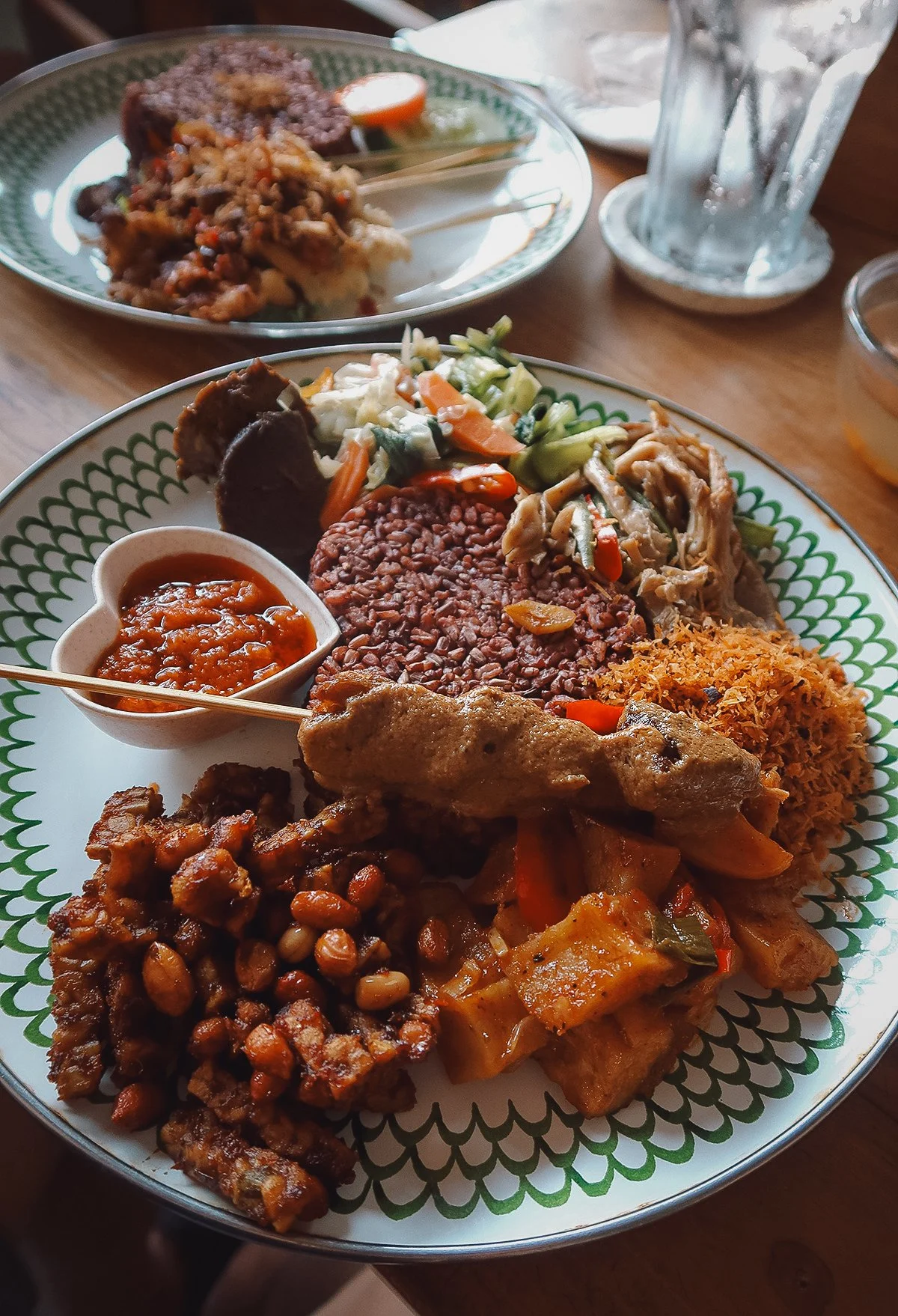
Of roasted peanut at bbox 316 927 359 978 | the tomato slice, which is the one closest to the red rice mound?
roasted peanut at bbox 316 927 359 978

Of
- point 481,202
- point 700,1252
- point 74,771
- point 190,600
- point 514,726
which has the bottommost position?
point 700,1252

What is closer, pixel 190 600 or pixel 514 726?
pixel 514 726

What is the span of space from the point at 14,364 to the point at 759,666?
10.8ft

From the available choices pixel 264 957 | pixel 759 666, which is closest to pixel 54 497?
pixel 264 957

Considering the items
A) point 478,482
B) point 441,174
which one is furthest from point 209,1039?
point 441,174

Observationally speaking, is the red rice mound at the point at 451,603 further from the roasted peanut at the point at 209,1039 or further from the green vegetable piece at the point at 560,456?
the roasted peanut at the point at 209,1039

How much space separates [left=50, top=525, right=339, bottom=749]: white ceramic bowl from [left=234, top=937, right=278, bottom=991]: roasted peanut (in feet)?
2.33

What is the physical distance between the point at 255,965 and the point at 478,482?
1.86 m

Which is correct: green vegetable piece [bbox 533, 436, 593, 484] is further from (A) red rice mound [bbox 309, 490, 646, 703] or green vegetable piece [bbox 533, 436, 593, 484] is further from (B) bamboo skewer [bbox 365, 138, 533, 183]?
(B) bamboo skewer [bbox 365, 138, 533, 183]

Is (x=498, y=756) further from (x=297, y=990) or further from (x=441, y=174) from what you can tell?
(x=441, y=174)

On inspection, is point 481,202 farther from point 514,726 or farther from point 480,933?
point 480,933

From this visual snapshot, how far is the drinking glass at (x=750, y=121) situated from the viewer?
11.4 feet

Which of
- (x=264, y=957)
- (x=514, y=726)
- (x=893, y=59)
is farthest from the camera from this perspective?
(x=893, y=59)

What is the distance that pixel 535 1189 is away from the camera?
1.85 meters
